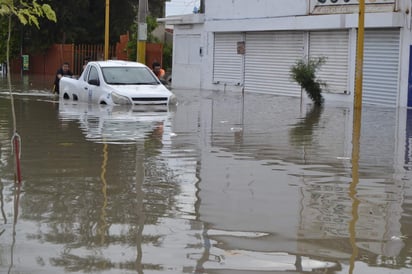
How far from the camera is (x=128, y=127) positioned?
1606 centimetres

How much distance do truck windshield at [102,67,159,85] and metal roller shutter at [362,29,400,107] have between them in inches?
302

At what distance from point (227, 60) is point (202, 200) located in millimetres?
26197

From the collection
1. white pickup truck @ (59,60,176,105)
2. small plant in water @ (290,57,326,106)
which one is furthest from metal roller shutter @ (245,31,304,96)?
white pickup truck @ (59,60,176,105)

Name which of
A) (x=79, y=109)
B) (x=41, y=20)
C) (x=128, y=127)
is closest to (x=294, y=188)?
(x=128, y=127)

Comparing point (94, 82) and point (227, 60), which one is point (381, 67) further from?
point (227, 60)

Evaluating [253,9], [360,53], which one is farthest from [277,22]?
[360,53]

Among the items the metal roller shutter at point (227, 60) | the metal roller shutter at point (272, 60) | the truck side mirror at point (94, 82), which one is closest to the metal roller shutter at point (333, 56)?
the metal roller shutter at point (272, 60)

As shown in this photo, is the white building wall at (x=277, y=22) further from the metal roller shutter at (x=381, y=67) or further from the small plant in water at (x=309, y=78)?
the small plant in water at (x=309, y=78)

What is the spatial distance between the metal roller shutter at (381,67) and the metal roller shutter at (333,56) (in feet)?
3.77

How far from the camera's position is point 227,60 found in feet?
114

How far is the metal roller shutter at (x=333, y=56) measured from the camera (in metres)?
27.0

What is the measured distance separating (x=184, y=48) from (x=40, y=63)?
17.1 m

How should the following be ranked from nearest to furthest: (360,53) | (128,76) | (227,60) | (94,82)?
(360,53) → (94,82) → (128,76) → (227,60)

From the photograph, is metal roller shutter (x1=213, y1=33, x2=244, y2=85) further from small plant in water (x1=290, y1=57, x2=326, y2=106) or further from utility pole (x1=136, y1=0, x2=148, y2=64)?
small plant in water (x1=290, y1=57, x2=326, y2=106)
